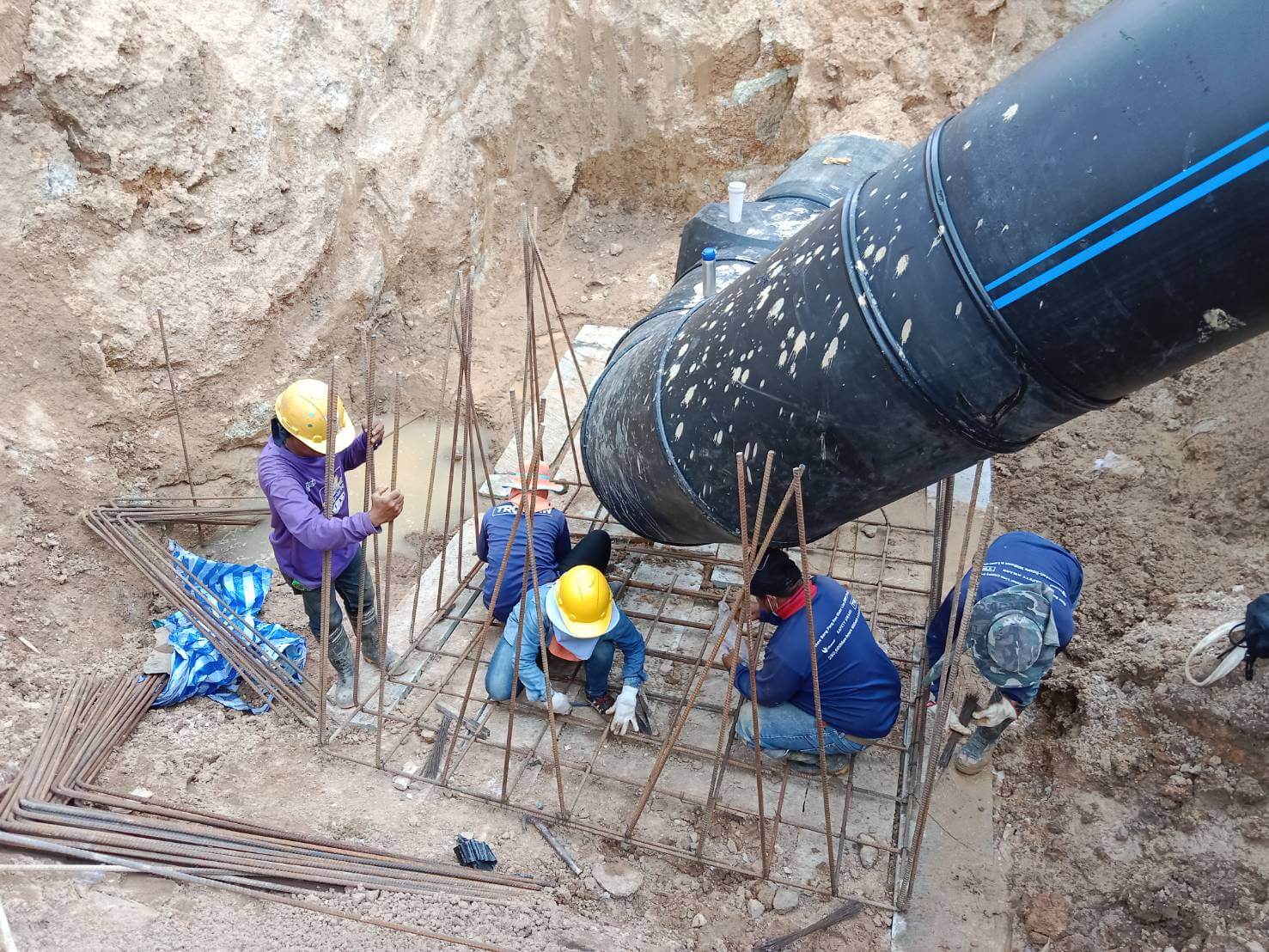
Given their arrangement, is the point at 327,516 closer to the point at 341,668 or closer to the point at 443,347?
the point at 341,668

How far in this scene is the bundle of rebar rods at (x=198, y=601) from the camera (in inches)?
161

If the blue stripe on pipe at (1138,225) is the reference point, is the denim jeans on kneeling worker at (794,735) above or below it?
below

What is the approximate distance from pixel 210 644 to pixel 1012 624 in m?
3.75

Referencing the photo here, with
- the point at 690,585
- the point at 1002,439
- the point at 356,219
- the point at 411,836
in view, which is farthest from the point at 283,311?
the point at 1002,439

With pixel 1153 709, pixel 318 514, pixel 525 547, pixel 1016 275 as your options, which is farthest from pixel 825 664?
pixel 318 514

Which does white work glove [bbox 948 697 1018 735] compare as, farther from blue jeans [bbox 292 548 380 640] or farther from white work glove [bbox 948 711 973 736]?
blue jeans [bbox 292 548 380 640]

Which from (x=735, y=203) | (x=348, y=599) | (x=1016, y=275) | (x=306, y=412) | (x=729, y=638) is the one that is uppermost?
(x=735, y=203)

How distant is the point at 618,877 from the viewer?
3.30 meters

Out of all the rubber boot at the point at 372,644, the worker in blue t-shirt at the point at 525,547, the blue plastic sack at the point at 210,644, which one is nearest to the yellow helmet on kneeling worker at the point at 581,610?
the worker in blue t-shirt at the point at 525,547

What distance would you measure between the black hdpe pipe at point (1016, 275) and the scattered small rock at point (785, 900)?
1467 mm

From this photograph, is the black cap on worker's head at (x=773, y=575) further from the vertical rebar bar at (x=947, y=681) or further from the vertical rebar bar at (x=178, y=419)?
the vertical rebar bar at (x=178, y=419)

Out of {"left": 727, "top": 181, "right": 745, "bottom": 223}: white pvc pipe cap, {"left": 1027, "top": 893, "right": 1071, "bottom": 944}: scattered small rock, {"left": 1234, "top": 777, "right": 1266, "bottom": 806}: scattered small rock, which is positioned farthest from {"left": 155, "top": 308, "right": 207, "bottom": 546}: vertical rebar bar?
{"left": 1234, "top": 777, "right": 1266, "bottom": 806}: scattered small rock

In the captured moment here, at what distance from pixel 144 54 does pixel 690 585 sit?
431cm

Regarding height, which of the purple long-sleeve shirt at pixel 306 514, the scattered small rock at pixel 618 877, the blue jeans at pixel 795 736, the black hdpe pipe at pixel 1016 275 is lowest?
the scattered small rock at pixel 618 877
